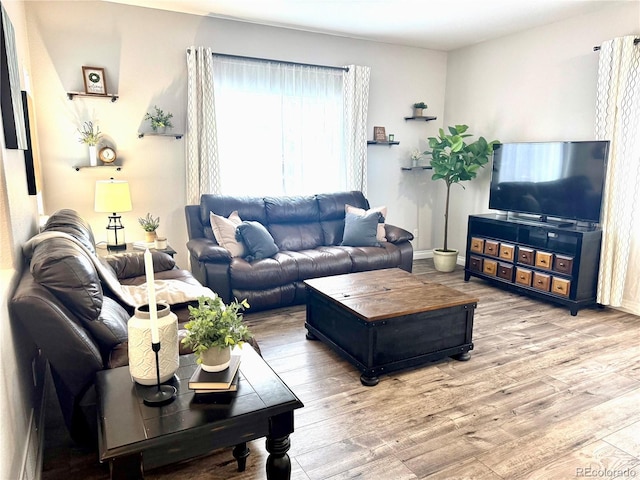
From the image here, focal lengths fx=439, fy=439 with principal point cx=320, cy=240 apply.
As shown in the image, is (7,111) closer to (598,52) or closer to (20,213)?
(20,213)

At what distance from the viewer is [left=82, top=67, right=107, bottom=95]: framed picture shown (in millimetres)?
3990

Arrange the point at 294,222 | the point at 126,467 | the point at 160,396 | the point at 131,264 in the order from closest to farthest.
Result: the point at 126,467, the point at 160,396, the point at 131,264, the point at 294,222

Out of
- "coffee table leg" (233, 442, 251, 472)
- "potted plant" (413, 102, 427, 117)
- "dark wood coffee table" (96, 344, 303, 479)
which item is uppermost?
"potted plant" (413, 102, 427, 117)

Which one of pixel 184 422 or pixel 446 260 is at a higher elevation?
pixel 184 422

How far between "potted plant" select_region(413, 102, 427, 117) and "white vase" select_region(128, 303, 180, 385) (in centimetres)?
493

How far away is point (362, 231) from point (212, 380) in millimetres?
3250

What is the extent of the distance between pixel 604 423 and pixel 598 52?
3462 mm

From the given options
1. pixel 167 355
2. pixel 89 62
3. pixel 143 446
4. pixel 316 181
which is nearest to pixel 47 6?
pixel 89 62

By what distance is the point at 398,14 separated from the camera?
4.34m

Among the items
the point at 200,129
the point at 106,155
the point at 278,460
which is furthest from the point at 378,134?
the point at 278,460

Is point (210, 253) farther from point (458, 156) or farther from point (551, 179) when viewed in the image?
point (551, 179)

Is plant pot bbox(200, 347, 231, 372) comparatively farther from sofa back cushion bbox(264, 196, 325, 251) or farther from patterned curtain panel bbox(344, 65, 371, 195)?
patterned curtain panel bbox(344, 65, 371, 195)

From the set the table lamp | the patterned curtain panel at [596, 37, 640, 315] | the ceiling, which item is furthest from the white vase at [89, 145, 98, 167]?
the patterned curtain panel at [596, 37, 640, 315]

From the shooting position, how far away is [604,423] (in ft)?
7.64
